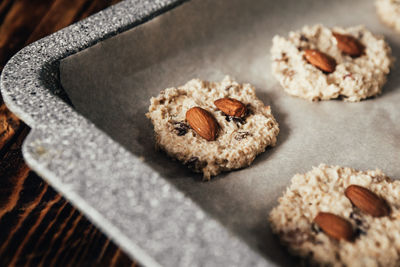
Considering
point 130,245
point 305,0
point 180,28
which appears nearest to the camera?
point 130,245

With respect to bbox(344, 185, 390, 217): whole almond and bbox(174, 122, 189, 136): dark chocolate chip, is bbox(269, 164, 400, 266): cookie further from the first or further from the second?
bbox(174, 122, 189, 136): dark chocolate chip

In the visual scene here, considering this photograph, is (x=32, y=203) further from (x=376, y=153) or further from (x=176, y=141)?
(x=376, y=153)

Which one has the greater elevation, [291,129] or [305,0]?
[305,0]

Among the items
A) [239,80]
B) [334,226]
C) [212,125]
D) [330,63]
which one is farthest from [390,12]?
[334,226]

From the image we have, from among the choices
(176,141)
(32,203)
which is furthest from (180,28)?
(32,203)

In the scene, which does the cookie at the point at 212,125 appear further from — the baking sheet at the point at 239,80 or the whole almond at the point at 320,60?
the whole almond at the point at 320,60

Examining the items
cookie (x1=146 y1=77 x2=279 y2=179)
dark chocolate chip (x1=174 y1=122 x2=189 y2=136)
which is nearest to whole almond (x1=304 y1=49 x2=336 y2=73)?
cookie (x1=146 y1=77 x2=279 y2=179)
